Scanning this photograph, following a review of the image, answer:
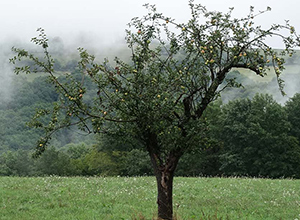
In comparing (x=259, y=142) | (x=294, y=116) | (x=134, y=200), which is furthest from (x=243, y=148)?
(x=134, y=200)

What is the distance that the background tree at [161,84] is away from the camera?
33.7 feet

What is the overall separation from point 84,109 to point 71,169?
67.5 m

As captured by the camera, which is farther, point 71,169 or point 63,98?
point 71,169

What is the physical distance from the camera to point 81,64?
36.2 feet

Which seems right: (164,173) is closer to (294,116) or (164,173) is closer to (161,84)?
(161,84)

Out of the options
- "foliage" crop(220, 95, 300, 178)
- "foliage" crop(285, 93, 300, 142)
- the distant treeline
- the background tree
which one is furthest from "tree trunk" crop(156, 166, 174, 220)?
"foliage" crop(285, 93, 300, 142)

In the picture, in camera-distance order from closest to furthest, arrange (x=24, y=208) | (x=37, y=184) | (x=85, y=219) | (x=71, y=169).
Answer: (x=85, y=219) → (x=24, y=208) → (x=37, y=184) → (x=71, y=169)

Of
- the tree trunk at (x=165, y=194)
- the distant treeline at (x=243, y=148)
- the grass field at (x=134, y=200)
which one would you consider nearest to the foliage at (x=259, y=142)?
the distant treeline at (x=243, y=148)

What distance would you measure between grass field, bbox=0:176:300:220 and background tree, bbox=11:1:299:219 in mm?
2240

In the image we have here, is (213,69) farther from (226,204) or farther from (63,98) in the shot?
(226,204)

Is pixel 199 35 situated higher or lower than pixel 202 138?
higher

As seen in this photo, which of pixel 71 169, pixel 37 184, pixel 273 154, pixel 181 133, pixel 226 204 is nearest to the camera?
pixel 181 133

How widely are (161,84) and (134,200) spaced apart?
323 inches

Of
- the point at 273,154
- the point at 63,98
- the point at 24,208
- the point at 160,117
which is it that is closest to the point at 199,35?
the point at 160,117
